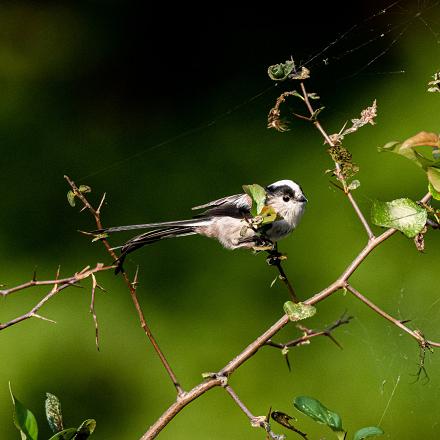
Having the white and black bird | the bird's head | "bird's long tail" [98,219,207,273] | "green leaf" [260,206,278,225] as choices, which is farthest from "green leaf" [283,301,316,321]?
the bird's head

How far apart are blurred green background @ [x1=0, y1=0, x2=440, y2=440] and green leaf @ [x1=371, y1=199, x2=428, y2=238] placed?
1.16 m

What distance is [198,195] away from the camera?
2.43 meters

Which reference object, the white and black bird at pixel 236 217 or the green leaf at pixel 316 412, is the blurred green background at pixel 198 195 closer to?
the white and black bird at pixel 236 217

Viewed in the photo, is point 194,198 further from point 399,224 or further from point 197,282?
point 399,224

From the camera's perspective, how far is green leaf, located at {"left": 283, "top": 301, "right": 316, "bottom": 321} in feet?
2.65

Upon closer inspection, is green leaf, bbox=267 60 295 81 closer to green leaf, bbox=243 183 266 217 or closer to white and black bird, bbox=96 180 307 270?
green leaf, bbox=243 183 266 217

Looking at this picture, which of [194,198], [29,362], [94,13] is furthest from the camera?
[94,13]

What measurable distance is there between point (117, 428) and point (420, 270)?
99cm

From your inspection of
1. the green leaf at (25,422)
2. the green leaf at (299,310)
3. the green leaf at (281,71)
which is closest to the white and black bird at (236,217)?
the green leaf at (281,71)

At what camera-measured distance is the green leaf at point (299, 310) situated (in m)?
0.81

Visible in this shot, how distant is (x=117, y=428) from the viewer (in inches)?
83.7

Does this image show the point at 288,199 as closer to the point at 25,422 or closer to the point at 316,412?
the point at 316,412

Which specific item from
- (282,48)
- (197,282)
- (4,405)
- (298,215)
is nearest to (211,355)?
(197,282)

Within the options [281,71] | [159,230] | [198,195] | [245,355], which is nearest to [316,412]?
[245,355]
